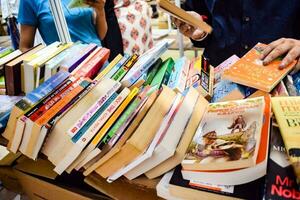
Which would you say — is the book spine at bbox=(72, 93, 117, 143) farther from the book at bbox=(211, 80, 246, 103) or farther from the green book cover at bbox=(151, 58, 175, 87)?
the book at bbox=(211, 80, 246, 103)

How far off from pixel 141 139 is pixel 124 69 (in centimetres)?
33

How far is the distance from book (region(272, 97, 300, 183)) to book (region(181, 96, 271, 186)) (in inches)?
1.4

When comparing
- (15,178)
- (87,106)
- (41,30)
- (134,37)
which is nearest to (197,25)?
(87,106)

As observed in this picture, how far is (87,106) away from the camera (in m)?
0.81

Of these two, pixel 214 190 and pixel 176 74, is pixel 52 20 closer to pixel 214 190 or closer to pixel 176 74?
pixel 176 74

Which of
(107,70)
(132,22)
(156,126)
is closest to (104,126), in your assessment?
(156,126)

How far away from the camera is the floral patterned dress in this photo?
290cm

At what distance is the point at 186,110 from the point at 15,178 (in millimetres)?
656

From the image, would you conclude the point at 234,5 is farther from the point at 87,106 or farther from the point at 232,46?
the point at 87,106

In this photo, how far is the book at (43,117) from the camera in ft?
2.44

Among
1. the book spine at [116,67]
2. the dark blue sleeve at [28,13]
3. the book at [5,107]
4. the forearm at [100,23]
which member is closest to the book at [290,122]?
the book spine at [116,67]

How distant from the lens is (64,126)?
0.75 metres

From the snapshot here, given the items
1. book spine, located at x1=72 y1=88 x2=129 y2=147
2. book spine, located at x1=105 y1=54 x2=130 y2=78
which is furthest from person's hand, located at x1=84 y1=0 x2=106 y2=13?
book spine, located at x1=72 y1=88 x2=129 y2=147

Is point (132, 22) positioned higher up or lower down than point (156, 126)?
lower down
